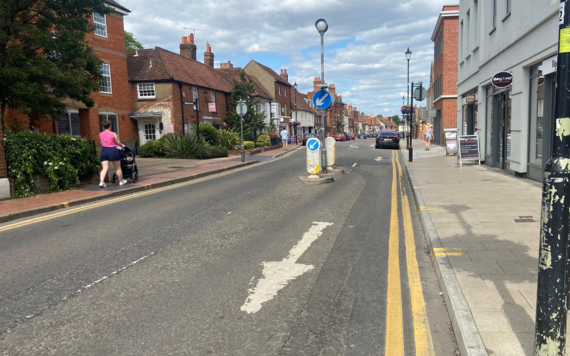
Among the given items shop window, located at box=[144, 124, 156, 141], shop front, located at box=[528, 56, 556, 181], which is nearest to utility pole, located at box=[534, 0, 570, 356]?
shop front, located at box=[528, 56, 556, 181]

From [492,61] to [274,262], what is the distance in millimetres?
13913

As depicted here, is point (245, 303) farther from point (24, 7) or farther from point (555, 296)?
point (24, 7)

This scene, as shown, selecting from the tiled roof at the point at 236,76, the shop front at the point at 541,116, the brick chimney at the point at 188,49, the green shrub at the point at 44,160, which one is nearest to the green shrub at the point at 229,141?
the tiled roof at the point at 236,76

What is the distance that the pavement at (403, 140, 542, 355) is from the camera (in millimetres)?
3188

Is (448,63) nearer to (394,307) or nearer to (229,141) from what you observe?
(229,141)

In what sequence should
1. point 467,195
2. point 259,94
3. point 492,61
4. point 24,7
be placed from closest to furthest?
point 467,195 → point 24,7 → point 492,61 → point 259,94

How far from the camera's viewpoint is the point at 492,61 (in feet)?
50.9

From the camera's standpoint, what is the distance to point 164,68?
1318 inches

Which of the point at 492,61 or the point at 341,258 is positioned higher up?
the point at 492,61

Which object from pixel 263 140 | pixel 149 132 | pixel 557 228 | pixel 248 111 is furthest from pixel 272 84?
pixel 557 228

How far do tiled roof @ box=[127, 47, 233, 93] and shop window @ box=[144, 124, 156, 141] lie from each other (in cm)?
369

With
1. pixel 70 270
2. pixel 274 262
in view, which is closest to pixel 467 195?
pixel 274 262

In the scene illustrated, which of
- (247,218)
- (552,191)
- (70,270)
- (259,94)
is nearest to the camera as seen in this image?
(552,191)

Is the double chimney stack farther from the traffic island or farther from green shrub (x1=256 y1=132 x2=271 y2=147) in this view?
the traffic island
